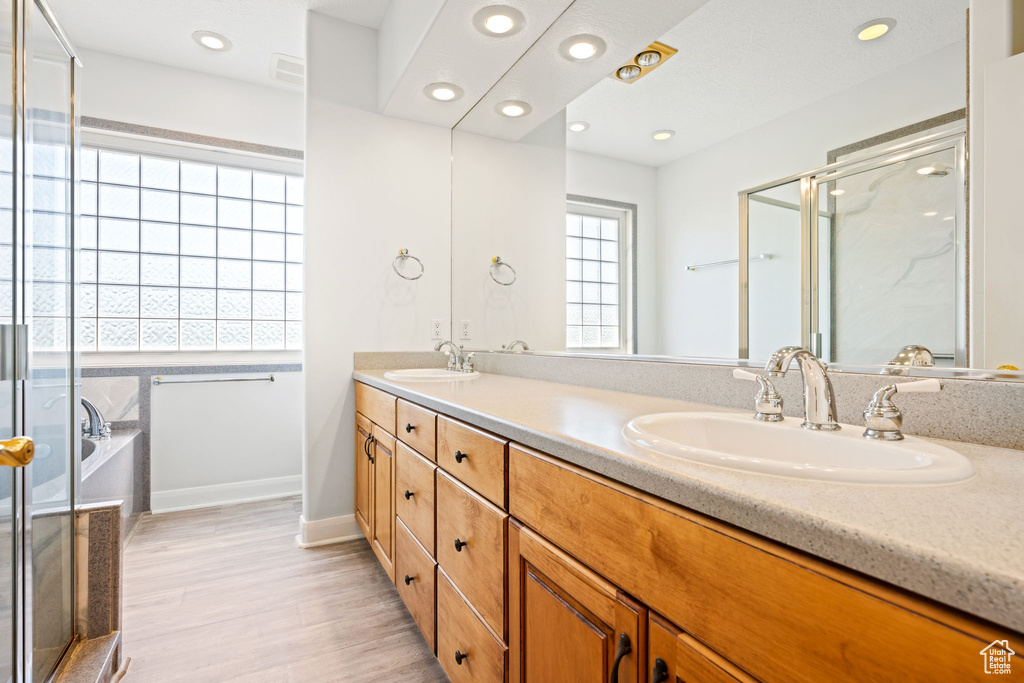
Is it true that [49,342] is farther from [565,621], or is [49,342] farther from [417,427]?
[565,621]

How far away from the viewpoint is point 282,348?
3387 millimetres

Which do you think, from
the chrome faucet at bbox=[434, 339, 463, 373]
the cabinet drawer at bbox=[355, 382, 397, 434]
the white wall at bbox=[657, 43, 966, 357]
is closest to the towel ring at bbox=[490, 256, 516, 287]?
the chrome faucet at bbox=[434, 339, 463, 373]

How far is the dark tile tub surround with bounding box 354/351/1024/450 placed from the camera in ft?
2.56

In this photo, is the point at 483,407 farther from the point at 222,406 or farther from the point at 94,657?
the point at 222,406

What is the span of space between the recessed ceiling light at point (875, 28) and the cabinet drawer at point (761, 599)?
94cm

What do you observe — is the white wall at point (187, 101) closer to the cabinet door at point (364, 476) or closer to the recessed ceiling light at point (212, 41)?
the recessed ceiling light at point (212, 41)

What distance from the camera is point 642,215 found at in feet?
4.73

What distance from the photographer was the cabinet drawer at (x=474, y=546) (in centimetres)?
105

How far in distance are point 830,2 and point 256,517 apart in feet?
10.7

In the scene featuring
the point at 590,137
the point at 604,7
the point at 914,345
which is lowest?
the point at 914,345

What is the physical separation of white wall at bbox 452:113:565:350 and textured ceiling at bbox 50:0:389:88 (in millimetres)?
933

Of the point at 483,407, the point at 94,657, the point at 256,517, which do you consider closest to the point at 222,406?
the point at 256,517

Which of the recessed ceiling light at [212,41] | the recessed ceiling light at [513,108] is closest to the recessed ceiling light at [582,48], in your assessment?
the recessed ceiling light at [513,108]

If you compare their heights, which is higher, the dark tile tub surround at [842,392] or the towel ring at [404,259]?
the towel ring at [404,259]
